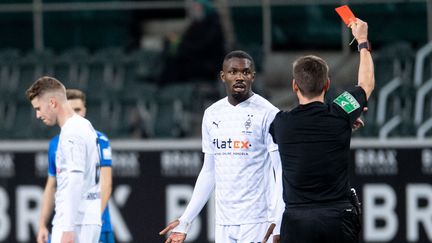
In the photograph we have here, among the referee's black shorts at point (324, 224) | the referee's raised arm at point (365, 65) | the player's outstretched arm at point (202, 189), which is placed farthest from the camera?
the player's outstretched arm at point (202, 189)

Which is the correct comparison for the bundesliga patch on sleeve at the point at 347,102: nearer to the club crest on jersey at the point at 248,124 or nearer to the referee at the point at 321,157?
the referee at the point at 321,157

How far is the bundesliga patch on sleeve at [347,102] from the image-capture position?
608 centimetres

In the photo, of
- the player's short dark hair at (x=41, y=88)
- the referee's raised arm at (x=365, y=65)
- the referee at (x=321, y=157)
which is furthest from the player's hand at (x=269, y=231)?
the player's short dark hair at (x=41, y=88)

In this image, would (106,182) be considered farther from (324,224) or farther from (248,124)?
(324,224)

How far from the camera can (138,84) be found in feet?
48.4

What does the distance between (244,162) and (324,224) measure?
3.48ft

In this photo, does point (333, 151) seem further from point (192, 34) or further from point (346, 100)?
point (192, 34)

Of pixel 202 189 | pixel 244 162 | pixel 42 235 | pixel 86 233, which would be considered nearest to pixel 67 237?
pixel 86 233

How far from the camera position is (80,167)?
7285mm

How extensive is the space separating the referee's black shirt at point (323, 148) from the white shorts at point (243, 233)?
0.79 meters

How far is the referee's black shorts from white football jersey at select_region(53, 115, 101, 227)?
5.82ft

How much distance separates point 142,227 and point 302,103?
17.7 ft

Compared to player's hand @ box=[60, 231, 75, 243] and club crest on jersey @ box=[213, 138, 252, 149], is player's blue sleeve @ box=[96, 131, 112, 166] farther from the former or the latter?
club crest on jersey @ box=[213, 138, 252, 149]

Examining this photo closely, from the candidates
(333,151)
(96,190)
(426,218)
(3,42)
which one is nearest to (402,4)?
(426,218)
